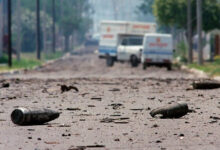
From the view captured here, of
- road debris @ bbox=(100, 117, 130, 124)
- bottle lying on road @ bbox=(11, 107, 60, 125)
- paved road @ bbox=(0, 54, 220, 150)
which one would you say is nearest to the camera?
paved road @ bbox=(0, 54, 220, 150)

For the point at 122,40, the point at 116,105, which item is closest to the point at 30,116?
the point at 116,105

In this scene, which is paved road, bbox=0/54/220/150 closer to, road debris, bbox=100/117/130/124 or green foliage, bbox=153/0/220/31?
road debris, bbox=100/117/130/124

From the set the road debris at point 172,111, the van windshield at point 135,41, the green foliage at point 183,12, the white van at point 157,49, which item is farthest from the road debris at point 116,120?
the green foliage at point 183,12

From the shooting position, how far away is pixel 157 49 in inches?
1793

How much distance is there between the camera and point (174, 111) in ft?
47.3

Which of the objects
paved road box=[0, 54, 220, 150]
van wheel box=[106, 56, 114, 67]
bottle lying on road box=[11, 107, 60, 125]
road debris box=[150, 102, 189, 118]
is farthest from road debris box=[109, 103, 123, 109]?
van wheel box=[106, 56, 114, 67]

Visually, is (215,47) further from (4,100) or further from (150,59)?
(4,100)

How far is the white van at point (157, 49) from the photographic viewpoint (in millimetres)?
45281

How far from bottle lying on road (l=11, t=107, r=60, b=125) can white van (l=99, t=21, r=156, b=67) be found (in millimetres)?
38431

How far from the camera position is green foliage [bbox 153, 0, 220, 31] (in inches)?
2452

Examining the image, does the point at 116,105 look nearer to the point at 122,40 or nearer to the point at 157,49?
the point at 157,49

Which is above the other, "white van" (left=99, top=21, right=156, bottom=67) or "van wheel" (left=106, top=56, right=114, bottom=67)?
"white van" (left=99, top=21, right=156, bottom=67)

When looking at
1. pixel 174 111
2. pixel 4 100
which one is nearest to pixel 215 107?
pixel 174 111

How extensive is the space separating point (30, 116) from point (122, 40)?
4136 centimetres
